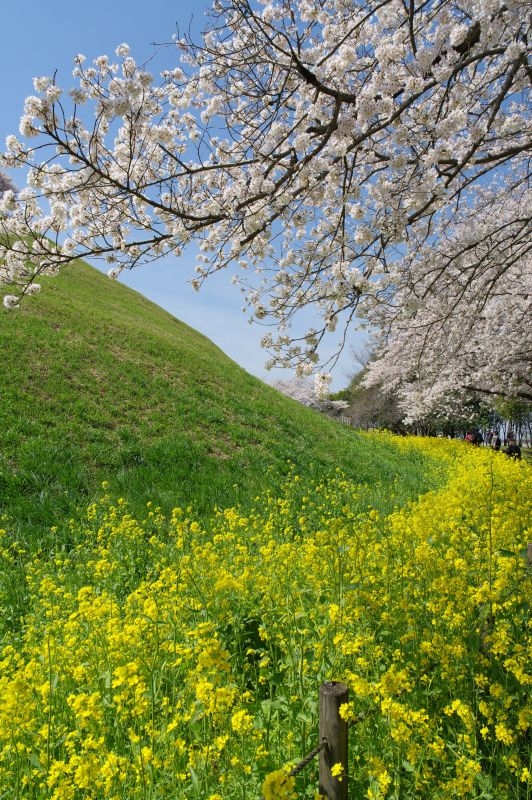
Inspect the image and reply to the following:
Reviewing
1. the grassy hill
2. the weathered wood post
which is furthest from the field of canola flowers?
the grassy hill

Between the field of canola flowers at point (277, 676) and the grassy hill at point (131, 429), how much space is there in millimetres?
2385

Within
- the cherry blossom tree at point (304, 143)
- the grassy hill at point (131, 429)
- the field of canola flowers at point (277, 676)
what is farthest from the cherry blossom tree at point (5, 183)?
the field of canola flowers at point (277, 676)

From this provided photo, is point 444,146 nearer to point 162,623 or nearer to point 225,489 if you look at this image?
point 162,623

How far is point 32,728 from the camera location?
252cm

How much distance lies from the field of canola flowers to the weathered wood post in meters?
0.15

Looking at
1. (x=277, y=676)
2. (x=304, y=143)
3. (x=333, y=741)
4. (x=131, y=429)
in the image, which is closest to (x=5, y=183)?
(x=131, y=429)

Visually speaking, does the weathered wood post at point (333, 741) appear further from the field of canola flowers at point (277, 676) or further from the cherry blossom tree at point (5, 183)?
the cherry blossom tree at point (5, 183)

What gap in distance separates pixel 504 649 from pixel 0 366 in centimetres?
1006

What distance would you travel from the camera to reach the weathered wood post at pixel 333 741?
178 centimetres

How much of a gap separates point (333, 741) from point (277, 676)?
859mm

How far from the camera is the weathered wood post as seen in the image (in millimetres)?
1781

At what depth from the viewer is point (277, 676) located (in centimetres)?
261

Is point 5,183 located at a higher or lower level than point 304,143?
higher

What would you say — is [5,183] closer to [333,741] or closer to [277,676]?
[277,676]
